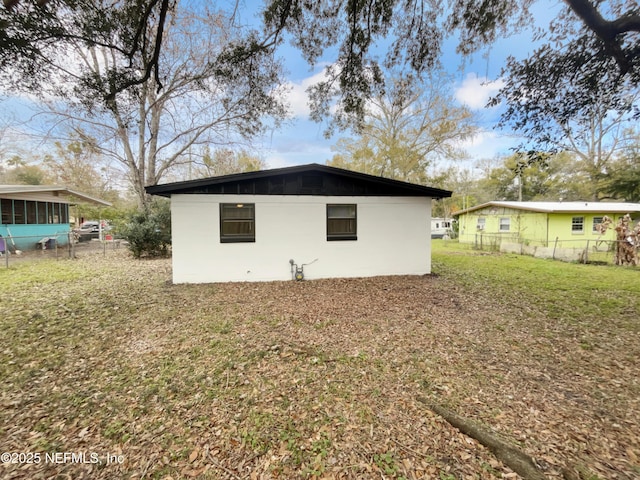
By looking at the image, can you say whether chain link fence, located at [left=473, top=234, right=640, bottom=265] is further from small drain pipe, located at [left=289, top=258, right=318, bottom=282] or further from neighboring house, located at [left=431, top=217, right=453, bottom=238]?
neighboring house, located at [left=431, top=217, right=453, bottom=238]

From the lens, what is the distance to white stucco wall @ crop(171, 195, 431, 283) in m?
6.93

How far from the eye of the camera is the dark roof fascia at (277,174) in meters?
6.51

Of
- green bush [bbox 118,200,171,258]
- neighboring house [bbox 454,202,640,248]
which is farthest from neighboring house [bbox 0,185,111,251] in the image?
neighboring house [bbox 454,202,640,248]

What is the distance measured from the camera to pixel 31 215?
13.6 meters

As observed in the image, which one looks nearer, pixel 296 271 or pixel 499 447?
pixel 499 447

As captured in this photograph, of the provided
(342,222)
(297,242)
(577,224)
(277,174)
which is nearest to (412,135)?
(577,224)

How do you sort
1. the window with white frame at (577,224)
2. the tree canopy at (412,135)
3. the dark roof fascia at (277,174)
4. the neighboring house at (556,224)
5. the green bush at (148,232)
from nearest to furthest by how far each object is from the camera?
1. the dark roof fascia at (277,174)
2. the green bush at (148,232)
3. the neighboring house at (556,224)
4. the window with white frame at (577,224)
5. the tree canopy at (412,135)

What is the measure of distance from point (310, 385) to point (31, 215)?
1796cm

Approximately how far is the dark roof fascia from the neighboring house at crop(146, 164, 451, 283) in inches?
1.0

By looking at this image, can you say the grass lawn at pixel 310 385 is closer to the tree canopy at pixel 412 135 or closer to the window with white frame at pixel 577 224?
the window with white frame at pixel 577 224

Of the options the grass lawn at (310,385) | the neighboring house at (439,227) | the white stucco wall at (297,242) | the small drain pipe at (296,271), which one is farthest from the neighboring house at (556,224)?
the grass lawn at (310,385)

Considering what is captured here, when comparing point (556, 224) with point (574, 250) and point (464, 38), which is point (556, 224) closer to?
point (574, 250)

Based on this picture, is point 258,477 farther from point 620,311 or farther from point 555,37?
point 555,37

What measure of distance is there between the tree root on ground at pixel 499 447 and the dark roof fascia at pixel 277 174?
5648 millimetres
